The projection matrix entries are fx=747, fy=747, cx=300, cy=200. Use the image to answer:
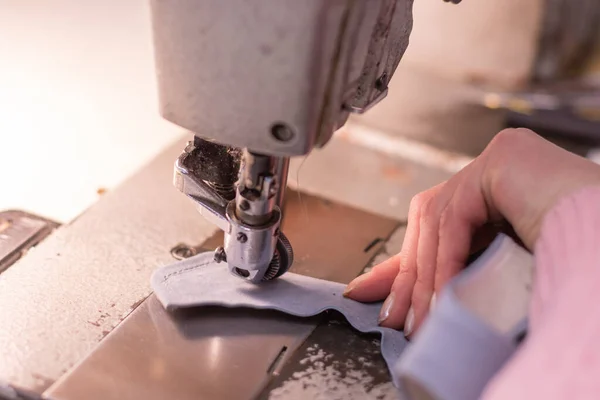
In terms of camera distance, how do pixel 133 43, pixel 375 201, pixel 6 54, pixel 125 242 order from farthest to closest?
1. pixel 133 43
2. pixel 6 54
3. pixel 375 201
4. pixel 125 242

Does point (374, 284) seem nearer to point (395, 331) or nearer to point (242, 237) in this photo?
point (395, 331)

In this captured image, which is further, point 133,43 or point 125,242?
point 133,43

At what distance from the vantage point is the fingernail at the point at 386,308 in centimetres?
87

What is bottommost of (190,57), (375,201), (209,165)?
(375,201)

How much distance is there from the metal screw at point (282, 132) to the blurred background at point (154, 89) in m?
0.55

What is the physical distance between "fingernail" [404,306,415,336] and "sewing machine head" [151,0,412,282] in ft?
0.60

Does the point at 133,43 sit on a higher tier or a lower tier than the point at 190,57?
lower

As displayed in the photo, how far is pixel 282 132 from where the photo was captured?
71 centimetres

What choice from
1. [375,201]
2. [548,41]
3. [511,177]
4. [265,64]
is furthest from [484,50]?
[265,64]

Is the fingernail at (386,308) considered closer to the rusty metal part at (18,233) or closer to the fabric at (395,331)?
the fabric at (395,331)

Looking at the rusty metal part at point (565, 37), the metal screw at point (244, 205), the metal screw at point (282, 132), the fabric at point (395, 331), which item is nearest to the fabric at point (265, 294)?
the fabric at point (395, 331)

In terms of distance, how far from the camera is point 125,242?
39.2 inches

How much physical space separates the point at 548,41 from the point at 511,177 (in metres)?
0.96

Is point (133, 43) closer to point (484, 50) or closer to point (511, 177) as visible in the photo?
point (484, 50)
